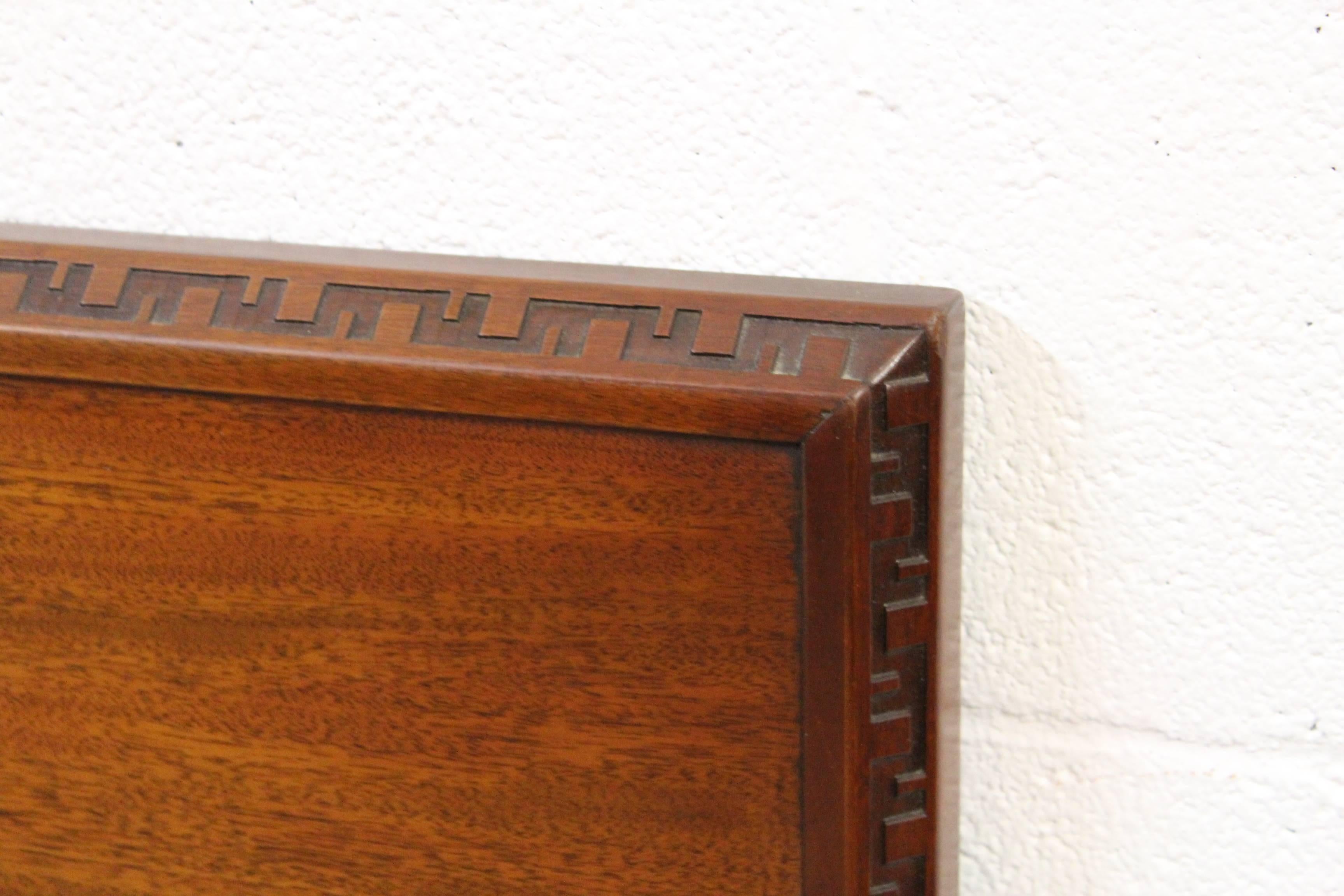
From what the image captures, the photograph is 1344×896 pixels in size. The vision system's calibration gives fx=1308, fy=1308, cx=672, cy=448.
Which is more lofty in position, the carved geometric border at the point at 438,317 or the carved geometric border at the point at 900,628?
the carved geometric border at the point at 438,317

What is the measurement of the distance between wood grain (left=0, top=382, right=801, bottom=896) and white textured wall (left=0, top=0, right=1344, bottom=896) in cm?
9

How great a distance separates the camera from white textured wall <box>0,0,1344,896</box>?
15.2 inches

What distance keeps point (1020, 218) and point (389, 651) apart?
0.82 feet

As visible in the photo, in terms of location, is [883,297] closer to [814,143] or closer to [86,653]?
[814,143]

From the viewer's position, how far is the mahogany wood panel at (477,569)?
391 mm

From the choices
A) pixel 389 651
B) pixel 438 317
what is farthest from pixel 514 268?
pixel 389 651

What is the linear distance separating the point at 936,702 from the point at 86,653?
0.31 meters

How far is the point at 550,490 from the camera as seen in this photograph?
0.41 m

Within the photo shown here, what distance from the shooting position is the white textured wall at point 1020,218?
39 cm

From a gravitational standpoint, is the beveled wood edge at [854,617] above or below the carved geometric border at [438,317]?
below

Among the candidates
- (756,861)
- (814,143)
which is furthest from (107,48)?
(756,861)

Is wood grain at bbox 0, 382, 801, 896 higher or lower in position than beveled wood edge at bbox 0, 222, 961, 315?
lower

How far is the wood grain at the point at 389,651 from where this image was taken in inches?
16.1

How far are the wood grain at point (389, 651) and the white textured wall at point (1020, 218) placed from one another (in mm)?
85
